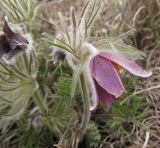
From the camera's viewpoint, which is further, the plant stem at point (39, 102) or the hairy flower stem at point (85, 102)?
the plant stem at point (39, 102)

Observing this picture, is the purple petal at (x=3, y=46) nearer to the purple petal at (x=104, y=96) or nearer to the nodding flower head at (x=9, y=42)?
the nodding flower head at (x=9, y=42)

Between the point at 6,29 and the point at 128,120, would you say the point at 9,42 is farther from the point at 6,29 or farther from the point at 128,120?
the point at 128,120

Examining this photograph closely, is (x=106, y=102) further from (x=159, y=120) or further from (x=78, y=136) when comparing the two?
(x=159, y=120)

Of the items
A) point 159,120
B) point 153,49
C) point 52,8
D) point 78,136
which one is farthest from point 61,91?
point 52,8

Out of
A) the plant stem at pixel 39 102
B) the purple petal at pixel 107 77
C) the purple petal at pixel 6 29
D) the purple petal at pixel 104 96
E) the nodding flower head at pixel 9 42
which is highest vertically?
the purple petal at pixel 6 29

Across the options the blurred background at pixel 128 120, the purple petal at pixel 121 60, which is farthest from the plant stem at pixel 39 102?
the purple petal at pixel 121 60

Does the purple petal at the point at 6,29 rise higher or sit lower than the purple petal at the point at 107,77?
higher
